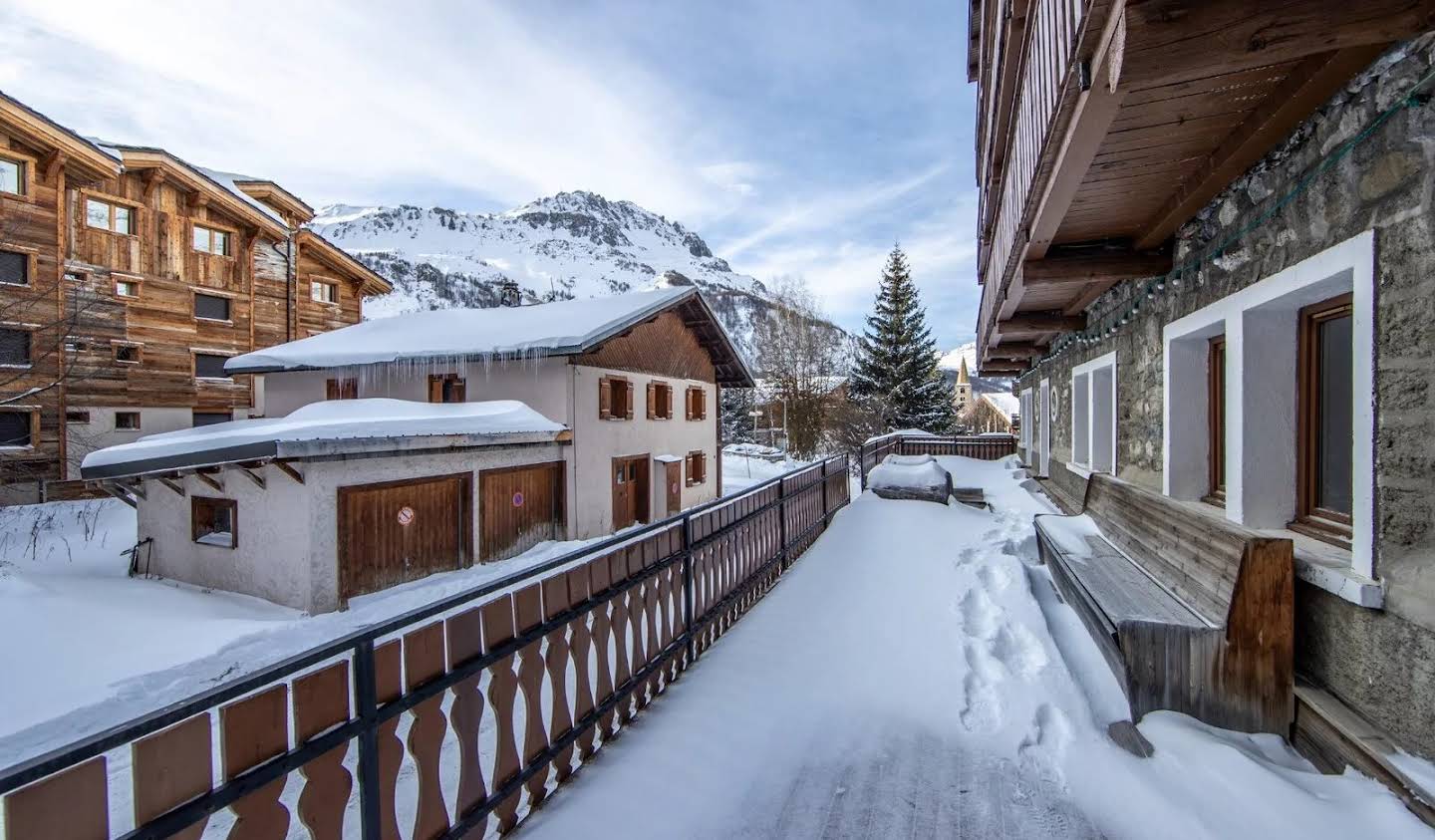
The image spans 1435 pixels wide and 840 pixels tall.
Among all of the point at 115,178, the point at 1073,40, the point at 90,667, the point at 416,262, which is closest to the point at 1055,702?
the point at 1073,40

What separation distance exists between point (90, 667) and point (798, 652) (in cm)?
727

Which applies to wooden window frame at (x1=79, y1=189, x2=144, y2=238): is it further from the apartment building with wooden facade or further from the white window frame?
the white window frame

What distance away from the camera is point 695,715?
343cm

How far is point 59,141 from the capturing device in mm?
15430

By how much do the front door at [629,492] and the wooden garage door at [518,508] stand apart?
1743 millimetres

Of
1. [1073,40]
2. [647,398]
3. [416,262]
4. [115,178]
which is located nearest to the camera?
[1073,40]

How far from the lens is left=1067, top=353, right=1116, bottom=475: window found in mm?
6401

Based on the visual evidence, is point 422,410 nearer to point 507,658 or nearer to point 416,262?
point 507,658

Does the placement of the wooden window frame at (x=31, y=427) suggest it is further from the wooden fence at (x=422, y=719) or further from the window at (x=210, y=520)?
the wooden fence at (x=422, y=719)

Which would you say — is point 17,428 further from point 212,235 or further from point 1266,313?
point 1266,313

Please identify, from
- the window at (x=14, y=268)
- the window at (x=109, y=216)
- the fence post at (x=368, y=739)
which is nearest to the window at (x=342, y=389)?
the window at (x=14, y=268)

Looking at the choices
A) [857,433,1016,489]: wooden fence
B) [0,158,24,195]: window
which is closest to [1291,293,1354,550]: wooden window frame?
[857,433,1016,489]: wooden fence

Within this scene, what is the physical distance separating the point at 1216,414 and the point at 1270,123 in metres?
2.39

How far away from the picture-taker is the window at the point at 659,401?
15.9m
